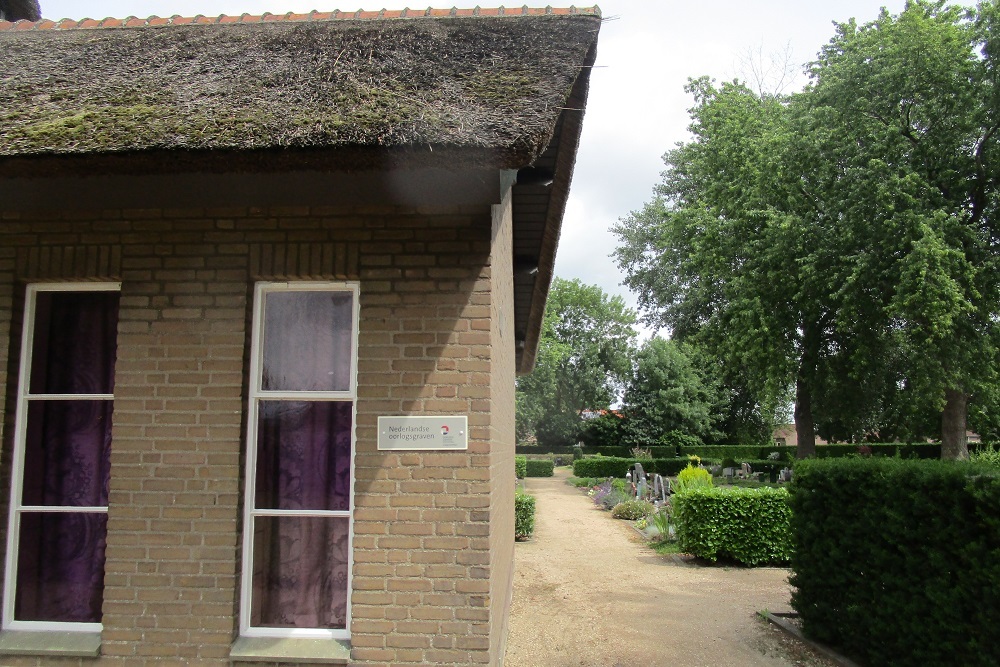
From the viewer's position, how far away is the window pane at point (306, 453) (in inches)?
173

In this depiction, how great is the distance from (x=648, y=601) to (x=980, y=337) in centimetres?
1549

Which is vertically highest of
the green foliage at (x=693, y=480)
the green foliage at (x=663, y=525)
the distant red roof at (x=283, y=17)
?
the distant red roof at (x=283, y=17)

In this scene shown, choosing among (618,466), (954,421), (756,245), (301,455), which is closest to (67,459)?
(301,455)

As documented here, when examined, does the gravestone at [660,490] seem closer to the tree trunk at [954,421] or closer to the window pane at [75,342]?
the tree trunk at [954,421]

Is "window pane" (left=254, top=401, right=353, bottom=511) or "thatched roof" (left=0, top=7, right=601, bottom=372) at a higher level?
"thatched roof" (left=0, top=7, right=601, bottom=372)

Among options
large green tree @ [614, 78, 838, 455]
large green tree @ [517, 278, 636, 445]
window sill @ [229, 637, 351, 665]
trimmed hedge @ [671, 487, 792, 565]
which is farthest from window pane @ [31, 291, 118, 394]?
large green tree @ [517, 278, 636, 445]

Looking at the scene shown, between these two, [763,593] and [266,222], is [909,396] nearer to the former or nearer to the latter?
[763,593]

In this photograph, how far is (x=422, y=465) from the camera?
13.5 ft

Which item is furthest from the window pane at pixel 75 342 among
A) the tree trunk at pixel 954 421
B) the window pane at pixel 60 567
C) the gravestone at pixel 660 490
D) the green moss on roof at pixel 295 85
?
the tree trunk at pixel 954 421

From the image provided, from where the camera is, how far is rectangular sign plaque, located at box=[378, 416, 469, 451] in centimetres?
414

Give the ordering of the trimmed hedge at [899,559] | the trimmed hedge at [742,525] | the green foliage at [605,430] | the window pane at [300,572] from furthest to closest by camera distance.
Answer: the green foliage at [605,430] → the trimmed hedge at [742,525] → the trimmed hedge at [899,559] → the window pane at [300,572]

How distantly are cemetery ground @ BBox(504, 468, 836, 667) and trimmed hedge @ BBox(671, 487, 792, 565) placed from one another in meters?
0.33

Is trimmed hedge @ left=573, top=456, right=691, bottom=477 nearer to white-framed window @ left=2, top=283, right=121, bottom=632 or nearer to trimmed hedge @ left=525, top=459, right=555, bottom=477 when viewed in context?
trimmed hedge @ left=525, top=459, right=555, bottom=477

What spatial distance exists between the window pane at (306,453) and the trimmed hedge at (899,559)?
4161mm
